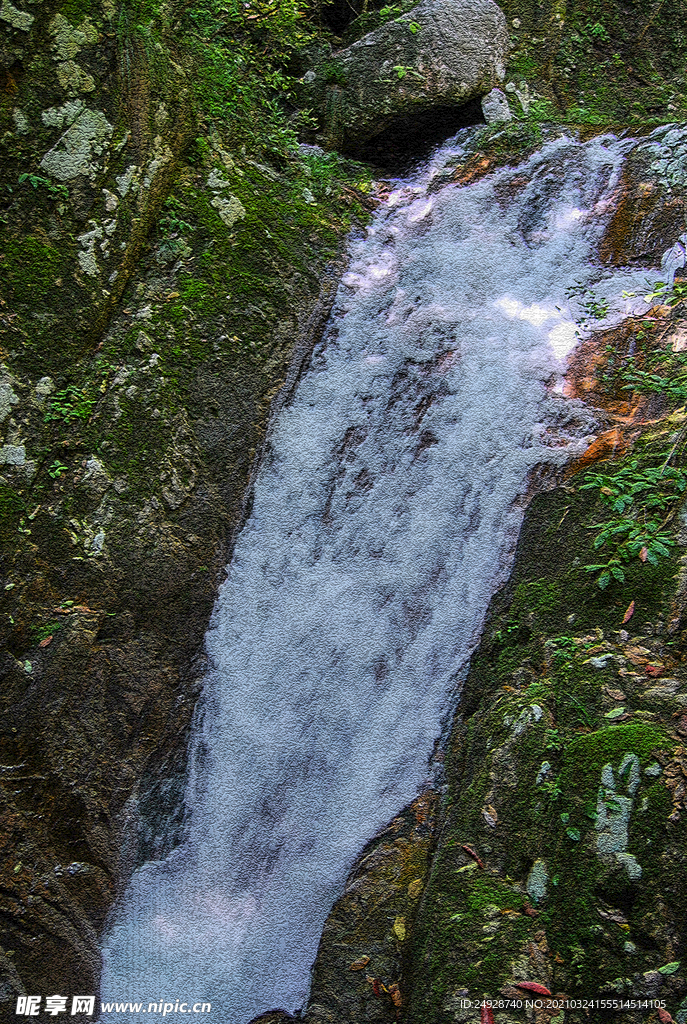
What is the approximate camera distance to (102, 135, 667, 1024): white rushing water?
3.65 metres

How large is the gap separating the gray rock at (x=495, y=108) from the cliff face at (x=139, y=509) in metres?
2.59

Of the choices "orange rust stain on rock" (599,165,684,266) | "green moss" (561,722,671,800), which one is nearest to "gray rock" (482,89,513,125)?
"orange rust stain on rock" (599,165,684,266)

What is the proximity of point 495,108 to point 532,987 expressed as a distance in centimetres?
705

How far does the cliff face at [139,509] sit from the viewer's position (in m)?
3.39

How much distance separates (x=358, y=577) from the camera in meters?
4.32

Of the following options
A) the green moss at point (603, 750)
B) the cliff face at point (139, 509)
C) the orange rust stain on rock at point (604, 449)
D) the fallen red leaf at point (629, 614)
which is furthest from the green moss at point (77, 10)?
the green moss at point (603, 750)

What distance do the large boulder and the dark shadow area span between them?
0.02m

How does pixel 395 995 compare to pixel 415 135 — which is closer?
pixel 395 995

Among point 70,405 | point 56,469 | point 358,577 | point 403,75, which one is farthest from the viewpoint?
point 403,75

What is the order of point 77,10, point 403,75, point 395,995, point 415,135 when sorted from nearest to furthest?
point 395,995
point 77,10
point 403,75
point 415,135

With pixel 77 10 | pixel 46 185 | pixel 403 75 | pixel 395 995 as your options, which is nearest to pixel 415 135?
pixel 403 75

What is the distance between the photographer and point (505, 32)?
6.52 meters

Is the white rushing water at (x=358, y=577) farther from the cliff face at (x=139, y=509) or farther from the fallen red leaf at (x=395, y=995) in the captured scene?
the fallen red leaf at (x=395, y=995)

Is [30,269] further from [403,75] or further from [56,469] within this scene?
[403,75]
